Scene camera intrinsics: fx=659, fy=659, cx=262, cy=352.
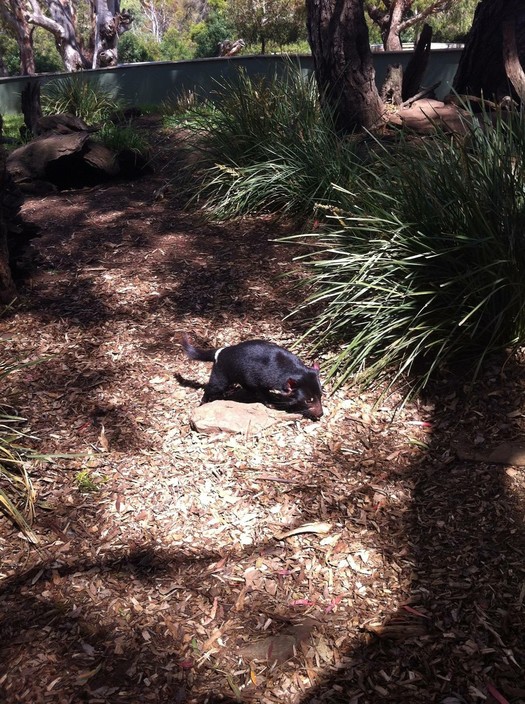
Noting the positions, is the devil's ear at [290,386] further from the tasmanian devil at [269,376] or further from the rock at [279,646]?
the rock at [279,646]

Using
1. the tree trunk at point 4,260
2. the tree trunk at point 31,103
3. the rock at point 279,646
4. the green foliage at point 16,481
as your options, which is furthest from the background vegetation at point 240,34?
the rock at point 279,646

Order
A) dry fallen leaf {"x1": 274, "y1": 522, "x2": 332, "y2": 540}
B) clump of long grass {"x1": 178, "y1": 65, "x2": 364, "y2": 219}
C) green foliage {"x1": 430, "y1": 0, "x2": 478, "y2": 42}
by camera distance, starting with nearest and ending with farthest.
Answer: dry fallen leaf {"x1": 274, "y1": 522, "x2": 332, "y2": 540}
clump of long grass {"x1": 178, "y1": 65, "x2": 364, "y2": 219}
green foliage {"x1": 430, "y1": 0, "x2": 478, "y2": 42}

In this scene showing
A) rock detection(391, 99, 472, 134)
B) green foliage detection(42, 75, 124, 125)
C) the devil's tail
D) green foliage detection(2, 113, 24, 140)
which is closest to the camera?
the devil's tail

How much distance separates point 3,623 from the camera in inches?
90.7

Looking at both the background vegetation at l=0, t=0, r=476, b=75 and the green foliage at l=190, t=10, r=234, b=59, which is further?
the green foliage at l=190, t=10, r=234, b=59

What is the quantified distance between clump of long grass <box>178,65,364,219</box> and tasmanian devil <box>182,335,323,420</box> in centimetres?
218

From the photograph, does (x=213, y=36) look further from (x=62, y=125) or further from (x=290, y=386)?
(x=290, y=386)

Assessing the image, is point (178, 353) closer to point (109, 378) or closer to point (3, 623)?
point (109, 378)

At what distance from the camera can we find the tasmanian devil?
3.29 metres

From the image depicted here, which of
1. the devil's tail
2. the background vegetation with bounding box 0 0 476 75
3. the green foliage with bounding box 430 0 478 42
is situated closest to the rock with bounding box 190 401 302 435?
the devil's tail

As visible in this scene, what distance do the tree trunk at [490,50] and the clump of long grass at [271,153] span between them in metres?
1.64

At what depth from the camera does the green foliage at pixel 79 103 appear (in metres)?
10.00

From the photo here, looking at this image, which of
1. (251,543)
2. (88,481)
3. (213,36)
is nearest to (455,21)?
(213,36)

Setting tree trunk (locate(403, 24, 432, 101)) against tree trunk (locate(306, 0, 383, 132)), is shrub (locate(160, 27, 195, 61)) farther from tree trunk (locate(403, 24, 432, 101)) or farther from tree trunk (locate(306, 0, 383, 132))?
tree trunk (locate(306, 0, 383, 132))
